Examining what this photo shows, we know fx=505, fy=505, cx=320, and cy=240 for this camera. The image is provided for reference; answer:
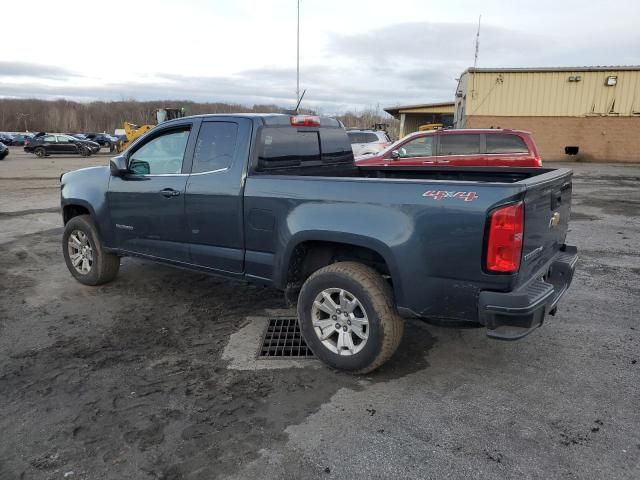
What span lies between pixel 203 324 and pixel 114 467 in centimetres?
203

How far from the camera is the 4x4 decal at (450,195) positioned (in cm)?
303

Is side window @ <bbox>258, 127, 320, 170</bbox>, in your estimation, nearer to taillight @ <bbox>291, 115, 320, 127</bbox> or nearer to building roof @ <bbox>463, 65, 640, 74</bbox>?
taillight @ <bbox>291, 115, 320, 127</bbox>

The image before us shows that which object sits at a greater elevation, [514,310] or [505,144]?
[505,144]

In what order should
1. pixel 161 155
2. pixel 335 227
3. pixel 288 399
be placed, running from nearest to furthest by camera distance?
pixel 288 399 < pixel 335 227 < pixel 161 155

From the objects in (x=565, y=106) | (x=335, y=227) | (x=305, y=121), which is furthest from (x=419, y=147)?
(x=565, y=106)

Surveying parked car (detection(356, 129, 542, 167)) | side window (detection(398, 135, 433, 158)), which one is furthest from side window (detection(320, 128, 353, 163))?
side window (detection(398, 135, 433, 158))

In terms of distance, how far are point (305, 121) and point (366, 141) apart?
42.2 feet

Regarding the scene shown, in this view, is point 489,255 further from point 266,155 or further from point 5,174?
point 5,174

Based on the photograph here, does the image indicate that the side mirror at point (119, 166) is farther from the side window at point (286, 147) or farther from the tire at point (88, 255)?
the side window at point (286, 147)

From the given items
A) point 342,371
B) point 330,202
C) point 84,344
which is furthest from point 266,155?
point 84,344

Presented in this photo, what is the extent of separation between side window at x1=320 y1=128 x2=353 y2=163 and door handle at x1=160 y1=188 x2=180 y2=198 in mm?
1426

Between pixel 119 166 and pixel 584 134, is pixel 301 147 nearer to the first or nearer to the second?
pixel 119 166

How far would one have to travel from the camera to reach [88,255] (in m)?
5.68

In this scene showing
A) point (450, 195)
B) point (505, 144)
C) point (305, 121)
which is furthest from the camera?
point (505, 144)
